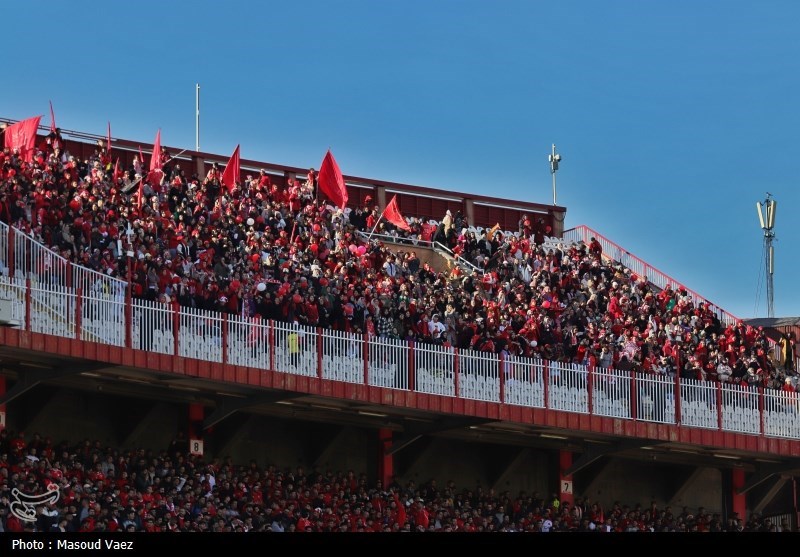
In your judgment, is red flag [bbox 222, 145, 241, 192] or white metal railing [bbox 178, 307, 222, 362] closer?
white metal railing [bbox 178, 307, 222, 362]

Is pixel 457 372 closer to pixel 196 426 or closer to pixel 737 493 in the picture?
pixel 196 426

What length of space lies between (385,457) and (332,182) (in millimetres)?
11057

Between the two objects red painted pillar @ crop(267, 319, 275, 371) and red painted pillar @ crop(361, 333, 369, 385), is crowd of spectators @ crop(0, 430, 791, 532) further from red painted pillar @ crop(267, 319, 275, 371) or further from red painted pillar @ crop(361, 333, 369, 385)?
red painted pillar @ crop(361, 333, 369, 385)

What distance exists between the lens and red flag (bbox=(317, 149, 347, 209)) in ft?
183

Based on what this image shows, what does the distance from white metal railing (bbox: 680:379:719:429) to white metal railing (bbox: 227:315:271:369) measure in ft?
39.2

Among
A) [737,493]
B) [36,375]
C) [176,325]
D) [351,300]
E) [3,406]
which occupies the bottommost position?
[737,493]

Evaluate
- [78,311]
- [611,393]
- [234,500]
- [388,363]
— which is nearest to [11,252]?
[78,311]

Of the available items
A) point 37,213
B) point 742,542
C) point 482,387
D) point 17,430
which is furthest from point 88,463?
point 742,542

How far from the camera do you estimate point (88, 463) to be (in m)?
39.9

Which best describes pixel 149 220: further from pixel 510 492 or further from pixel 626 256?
pixel 626 256

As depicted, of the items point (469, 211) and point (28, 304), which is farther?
point (469, 211)

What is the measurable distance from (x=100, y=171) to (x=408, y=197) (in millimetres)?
15257

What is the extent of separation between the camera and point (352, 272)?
4844cm

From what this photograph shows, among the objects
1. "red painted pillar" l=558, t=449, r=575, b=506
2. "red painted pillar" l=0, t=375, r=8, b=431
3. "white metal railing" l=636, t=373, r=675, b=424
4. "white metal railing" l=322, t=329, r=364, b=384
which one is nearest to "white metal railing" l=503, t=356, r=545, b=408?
"white metal railing" l=636, t=373, r=675, b=424
